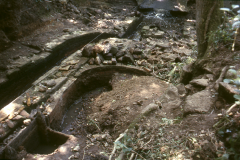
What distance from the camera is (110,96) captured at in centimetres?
411

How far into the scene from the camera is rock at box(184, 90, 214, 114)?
103 inches

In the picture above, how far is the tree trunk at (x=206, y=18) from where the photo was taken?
3248 mm

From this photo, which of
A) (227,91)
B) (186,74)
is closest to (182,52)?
(186,74)

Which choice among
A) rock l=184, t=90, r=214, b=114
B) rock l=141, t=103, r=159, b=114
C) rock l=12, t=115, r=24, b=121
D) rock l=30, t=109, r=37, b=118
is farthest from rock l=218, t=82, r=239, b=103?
rock l=12, t=115, r=24, b=121

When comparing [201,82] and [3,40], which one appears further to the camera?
A: [3,40]

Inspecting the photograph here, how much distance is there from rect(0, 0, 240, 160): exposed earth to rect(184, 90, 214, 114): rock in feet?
0.04

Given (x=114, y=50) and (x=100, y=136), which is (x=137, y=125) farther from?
(x=114, y=50)

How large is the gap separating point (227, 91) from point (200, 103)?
413 mm

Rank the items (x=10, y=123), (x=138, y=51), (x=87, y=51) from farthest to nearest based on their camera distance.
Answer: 1. (x=138, y=51)
2. (x=87, y=51)
3. (x=10, y=123)

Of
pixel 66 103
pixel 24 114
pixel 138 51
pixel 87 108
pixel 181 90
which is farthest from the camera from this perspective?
pixel 138 51

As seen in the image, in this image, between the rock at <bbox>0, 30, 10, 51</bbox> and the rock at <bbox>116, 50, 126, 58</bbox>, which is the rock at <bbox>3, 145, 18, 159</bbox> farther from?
the rock at <bbox>0, 30, 10, 51</bbox>

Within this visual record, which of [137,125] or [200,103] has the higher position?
[200,103]

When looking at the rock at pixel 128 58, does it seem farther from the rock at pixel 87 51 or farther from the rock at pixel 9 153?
the rock at pixel 9 153

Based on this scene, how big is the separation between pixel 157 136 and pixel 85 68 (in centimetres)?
263
